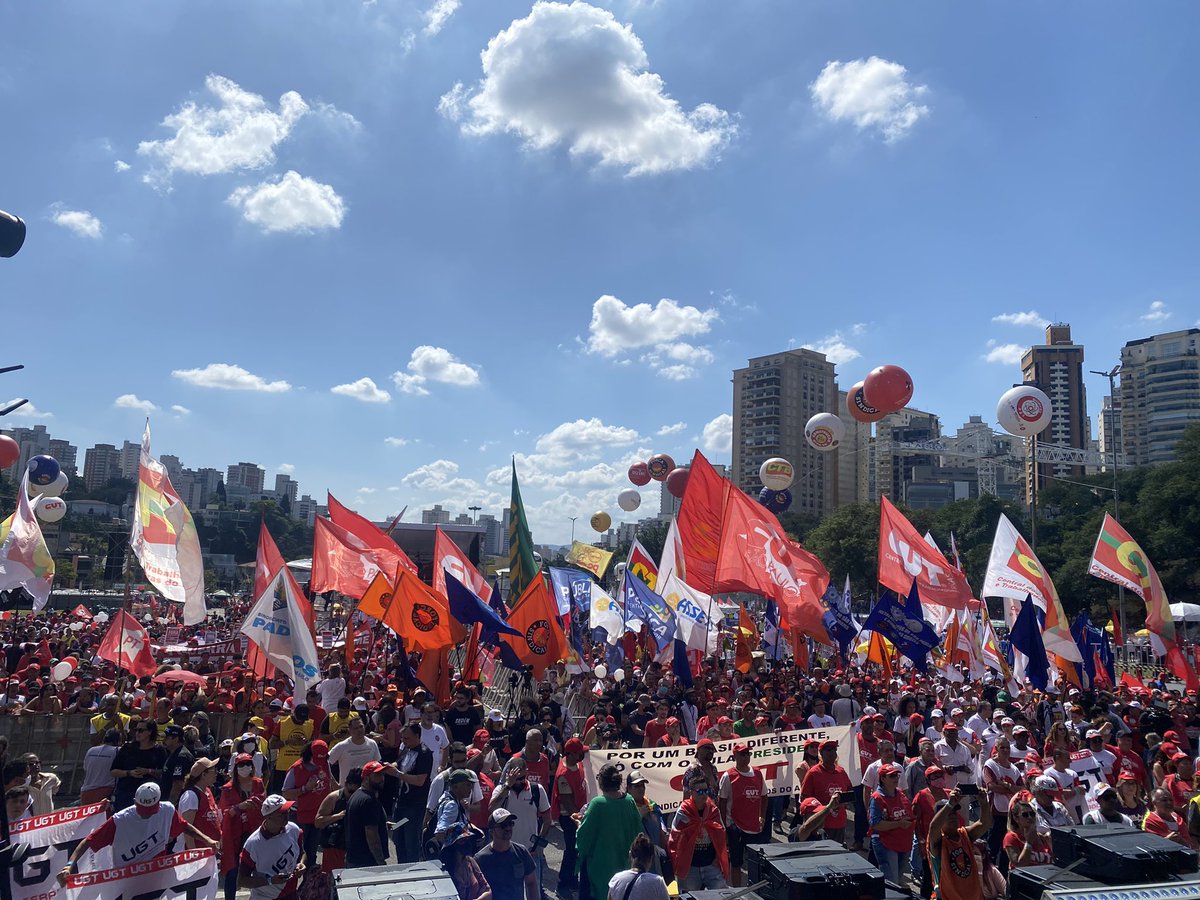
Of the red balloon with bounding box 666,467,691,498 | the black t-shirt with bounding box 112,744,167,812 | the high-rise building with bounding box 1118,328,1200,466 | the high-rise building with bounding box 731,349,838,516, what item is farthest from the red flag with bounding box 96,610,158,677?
the high-rise building with bounding box 1118,328,1200,466

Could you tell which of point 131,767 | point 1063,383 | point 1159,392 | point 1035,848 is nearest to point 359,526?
point 131,767

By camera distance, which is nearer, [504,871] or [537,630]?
[504,871]

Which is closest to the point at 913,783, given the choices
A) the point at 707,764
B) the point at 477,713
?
the point at 707,764

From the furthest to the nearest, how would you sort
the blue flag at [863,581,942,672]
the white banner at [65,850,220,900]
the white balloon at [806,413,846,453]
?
the white balloon at [806,413,846,453] → the blue flag at [863,581,942,672] → the white banner at [65,850,220,900]

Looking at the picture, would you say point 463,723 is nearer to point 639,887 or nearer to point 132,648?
point 639,887

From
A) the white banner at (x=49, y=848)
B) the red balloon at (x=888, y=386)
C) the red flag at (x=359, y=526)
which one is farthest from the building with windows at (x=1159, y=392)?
the white banner at (x=49, y=848)

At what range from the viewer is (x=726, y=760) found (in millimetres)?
8508

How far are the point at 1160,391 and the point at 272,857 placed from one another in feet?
498

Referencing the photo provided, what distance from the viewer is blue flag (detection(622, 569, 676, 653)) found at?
52.5 feet

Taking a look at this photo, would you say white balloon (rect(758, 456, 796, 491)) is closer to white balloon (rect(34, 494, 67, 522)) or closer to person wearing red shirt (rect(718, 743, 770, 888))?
white balloon (rect(34, 494, 67, 522))

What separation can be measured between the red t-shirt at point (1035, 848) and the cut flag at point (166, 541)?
10.4m

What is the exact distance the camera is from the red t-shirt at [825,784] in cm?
802

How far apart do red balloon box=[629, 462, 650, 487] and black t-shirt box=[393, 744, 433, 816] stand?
42.4 metres

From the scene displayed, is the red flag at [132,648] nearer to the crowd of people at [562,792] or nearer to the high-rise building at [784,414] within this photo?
the crowd of people at [562,792]
